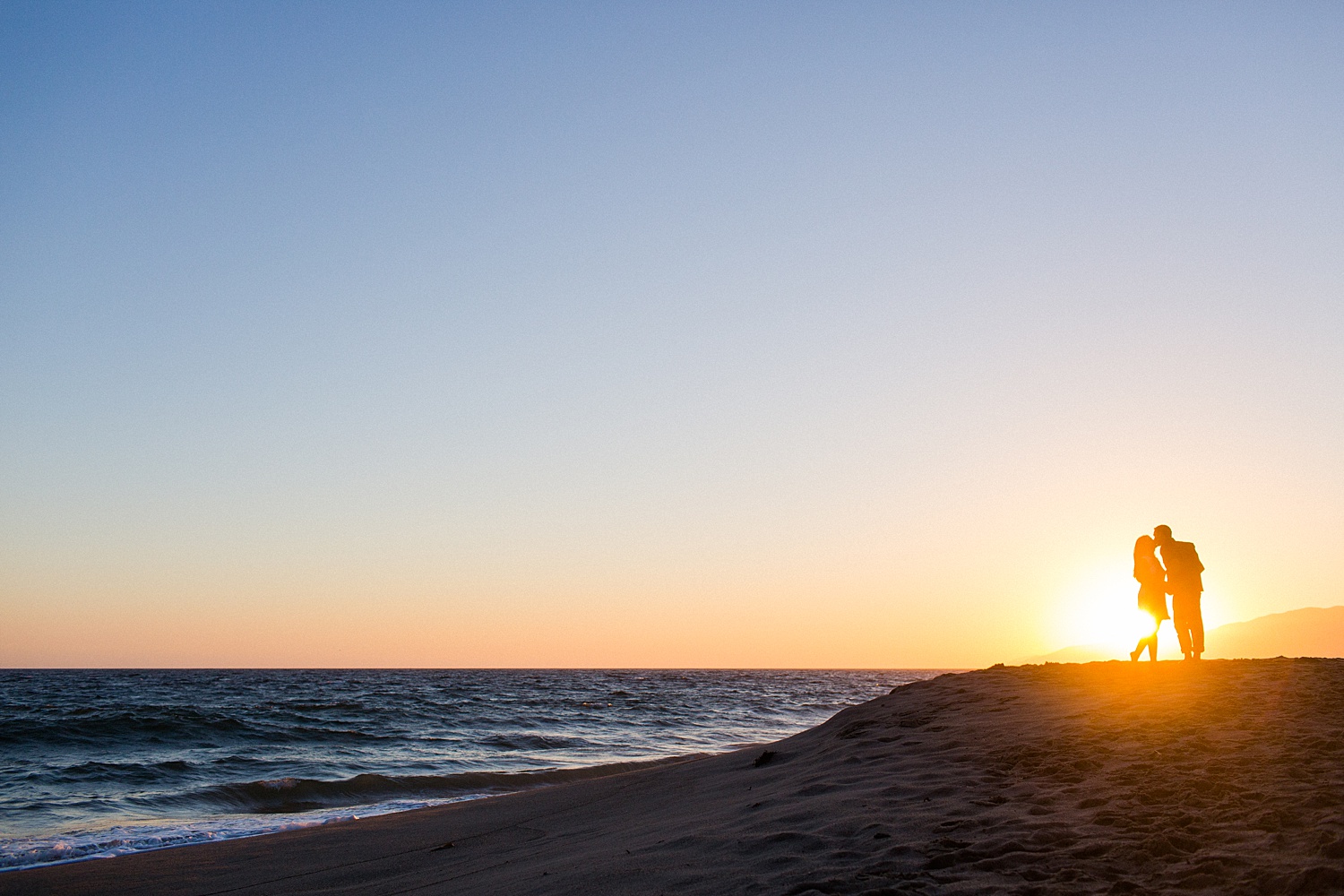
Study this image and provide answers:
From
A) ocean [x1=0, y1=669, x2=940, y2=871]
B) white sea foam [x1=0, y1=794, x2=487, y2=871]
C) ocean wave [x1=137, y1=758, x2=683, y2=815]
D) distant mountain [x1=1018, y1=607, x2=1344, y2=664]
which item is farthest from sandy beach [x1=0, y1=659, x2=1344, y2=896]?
distant mountain [x1=1018, y1=607, x2=1344, y2=664]

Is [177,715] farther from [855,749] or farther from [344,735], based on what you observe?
[855,749]

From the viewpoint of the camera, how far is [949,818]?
17.1 feet

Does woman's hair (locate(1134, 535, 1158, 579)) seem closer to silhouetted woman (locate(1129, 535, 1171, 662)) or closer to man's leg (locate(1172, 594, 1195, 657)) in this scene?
silhouetted woman (locate(1129, 535, 1171, 662))

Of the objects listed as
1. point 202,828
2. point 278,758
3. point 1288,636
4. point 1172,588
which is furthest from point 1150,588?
point 1288,636

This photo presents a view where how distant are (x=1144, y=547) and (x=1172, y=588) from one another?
64cm

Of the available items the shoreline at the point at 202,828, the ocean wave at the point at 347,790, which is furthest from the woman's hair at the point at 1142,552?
the shoreline at the point at 202,828

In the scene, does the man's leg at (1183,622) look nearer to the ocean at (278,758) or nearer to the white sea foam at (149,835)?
the ocean at (278,758)

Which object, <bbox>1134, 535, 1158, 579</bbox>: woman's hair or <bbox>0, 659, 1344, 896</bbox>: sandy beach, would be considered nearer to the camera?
<bbox>0, 659, 1344, 896</bbox>: sandy beach

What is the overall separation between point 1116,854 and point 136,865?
863 cm

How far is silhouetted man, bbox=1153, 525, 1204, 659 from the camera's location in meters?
11.3

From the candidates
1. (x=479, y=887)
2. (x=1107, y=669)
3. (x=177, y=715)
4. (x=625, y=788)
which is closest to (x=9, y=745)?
(x=177, y=715)

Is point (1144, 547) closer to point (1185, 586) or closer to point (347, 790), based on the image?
point (1185, 586)

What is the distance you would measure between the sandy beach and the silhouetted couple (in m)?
1.61

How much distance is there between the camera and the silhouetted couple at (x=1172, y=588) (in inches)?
447
